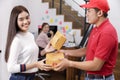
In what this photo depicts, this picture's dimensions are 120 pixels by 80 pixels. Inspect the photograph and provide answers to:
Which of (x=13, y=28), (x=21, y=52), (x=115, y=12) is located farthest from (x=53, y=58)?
(x=115, y=12)

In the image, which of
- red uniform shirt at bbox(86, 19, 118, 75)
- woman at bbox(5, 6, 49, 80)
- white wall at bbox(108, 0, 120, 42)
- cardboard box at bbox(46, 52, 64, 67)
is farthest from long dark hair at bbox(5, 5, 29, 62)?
white wall at bbox(108, 0, 120, 42)

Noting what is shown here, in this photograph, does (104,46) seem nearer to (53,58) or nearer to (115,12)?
(53,58)

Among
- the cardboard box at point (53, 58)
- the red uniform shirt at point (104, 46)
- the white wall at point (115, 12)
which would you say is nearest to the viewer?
the red uniform shirt at point (104, 46)

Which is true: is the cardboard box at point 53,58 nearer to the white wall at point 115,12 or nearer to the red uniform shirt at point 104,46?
the red uniform shirt at point 104,46

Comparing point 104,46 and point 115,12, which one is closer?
point 104,46

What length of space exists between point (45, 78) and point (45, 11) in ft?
7.85

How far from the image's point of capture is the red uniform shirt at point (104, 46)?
202cm

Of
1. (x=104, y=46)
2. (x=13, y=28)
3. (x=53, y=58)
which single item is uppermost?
(x=13, y=28)

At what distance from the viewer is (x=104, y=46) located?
2.03 metres

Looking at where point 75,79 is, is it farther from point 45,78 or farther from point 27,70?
point 27,70

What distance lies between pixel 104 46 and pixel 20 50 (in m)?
0.73

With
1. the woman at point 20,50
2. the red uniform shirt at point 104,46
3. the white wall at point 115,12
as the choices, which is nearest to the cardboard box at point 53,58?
the woman at point 20,50

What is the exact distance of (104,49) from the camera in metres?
2.03

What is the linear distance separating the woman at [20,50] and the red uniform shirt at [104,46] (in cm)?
45
